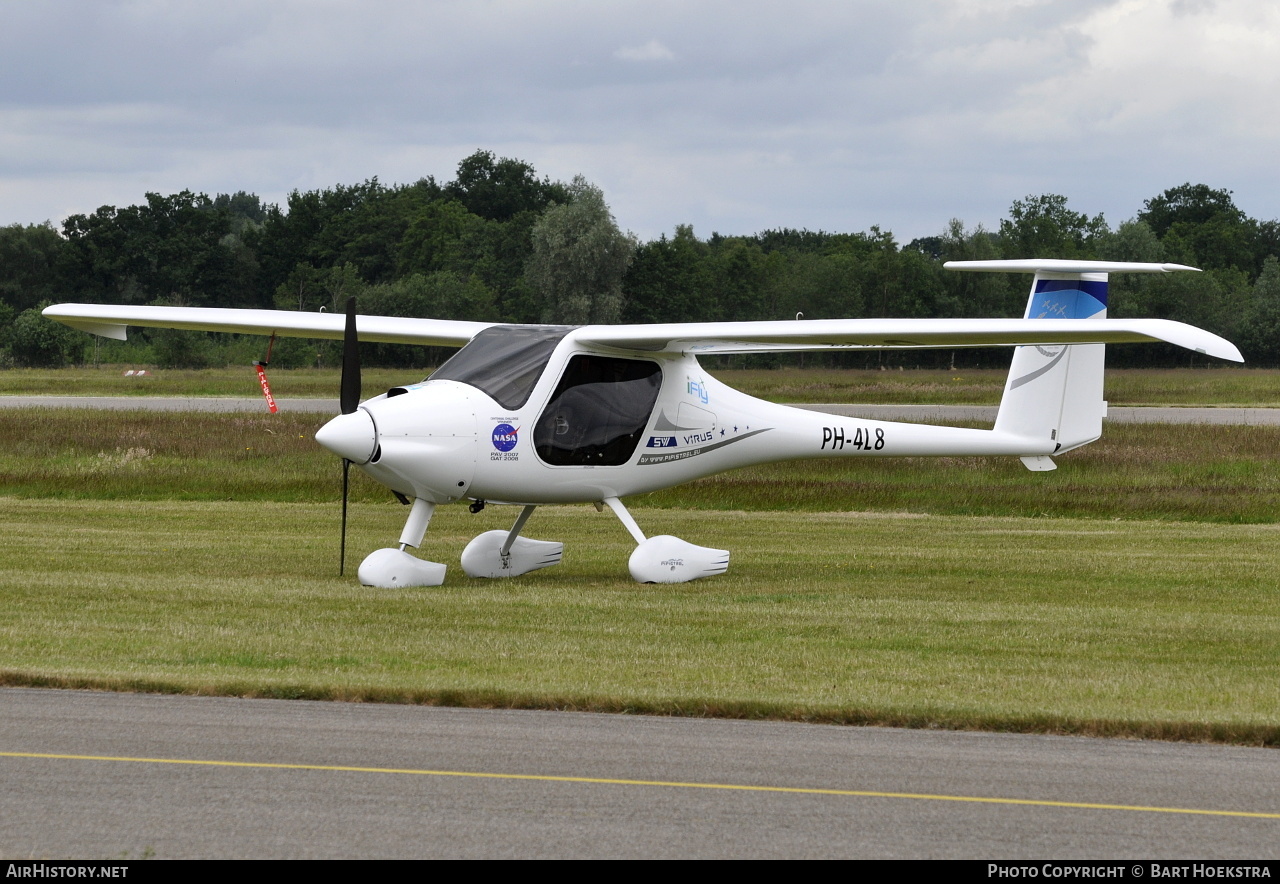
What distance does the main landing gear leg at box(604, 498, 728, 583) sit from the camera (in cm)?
1389

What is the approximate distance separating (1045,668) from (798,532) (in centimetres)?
958

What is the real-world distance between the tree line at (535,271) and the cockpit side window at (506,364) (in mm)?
30967

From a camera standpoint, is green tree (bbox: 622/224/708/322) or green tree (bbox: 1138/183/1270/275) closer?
green tree (bbox: 622/224/708/322)

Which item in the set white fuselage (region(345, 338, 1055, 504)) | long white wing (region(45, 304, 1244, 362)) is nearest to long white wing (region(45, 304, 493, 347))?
long white wing (region(45, 304, 1244, 362))

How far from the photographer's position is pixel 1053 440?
17297mm

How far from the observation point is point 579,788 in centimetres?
649

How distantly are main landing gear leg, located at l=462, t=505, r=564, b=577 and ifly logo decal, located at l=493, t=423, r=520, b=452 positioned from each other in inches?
49.5

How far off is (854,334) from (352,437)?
4889mm

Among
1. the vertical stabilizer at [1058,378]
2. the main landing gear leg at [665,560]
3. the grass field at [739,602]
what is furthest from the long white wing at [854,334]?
the vertical stabilizer at [1058,378]

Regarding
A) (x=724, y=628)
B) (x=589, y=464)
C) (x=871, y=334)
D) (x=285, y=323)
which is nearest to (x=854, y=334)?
(x=871, y=334)

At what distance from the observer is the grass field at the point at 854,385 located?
4638 cm

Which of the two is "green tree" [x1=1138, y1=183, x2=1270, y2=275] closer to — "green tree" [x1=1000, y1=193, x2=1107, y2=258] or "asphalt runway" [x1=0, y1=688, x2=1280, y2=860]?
→ "green tree" [x1=1000, y1=193, x2=1107, y2=258]

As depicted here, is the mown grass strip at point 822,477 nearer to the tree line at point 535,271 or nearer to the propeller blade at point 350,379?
the propeller blade at point 350,379

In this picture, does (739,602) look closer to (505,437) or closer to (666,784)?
(505,437)
